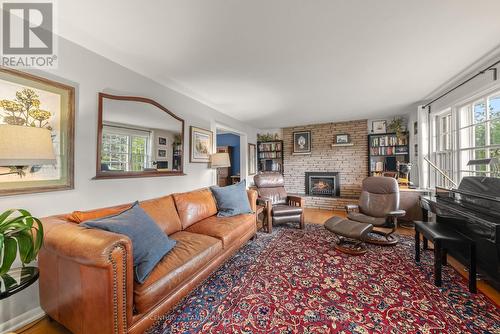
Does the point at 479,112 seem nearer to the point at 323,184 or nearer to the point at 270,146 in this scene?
the point at 323,184

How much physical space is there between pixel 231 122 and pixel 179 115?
5.93 ft

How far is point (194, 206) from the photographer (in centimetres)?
252

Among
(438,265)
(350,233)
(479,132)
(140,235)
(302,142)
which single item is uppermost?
(302,142)

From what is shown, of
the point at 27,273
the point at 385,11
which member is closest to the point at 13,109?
the point at 27,273

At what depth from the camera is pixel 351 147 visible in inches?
209

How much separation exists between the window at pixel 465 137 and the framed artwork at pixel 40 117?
14.5ft

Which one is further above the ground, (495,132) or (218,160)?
(495,132)

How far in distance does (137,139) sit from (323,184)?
15.8 feet

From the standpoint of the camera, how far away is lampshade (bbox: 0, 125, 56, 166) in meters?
1.19

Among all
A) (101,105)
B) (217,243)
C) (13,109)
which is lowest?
(217,243)

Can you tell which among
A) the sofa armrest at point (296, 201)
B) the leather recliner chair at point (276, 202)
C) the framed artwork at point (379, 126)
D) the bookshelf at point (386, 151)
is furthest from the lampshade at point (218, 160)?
the framed artwork at point (379, 126)

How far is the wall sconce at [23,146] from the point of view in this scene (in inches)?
46.7

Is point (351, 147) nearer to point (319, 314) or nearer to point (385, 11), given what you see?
point (385, 11)

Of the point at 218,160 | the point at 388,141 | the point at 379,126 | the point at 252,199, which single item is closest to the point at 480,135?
the point at 388,141
